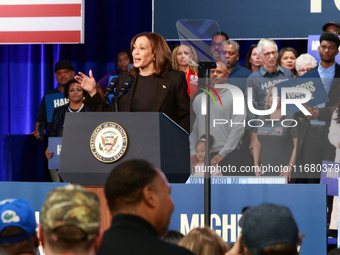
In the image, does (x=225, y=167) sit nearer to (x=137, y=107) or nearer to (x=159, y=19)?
(x=137, y=107)

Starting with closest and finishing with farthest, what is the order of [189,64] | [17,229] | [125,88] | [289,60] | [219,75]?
[17,229], [125,88], [219,75], [189,64], [289,60]

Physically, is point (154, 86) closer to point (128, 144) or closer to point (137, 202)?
point (128, 144)

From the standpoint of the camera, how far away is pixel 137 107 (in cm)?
377

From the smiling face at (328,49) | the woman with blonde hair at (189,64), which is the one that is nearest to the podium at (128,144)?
the woman with blonde hair at (189,64)

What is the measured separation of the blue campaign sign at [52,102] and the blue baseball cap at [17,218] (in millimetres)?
5372

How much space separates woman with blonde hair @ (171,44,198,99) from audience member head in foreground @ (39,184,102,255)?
7.48ft

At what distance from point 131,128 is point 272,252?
168 cm

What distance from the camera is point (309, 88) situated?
3.84 meters

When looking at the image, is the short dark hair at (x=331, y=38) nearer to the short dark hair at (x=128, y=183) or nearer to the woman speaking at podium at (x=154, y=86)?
the woman speaking at podium at (x=154, y=86)

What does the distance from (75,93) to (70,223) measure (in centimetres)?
532

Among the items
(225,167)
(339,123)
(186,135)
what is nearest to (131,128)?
(186,135)

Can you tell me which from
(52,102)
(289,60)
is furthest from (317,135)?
(52,102)

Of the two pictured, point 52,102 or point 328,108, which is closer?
point 328,108

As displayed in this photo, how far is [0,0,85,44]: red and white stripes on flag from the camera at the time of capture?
296 inches
